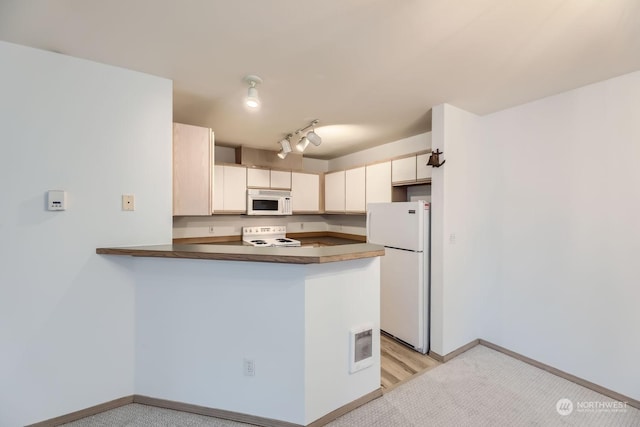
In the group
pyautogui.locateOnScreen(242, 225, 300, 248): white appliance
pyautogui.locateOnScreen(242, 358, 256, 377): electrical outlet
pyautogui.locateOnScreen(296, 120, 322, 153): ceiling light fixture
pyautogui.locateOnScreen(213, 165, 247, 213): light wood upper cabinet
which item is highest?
pyautogui.locateOnScreen(296, 120, 322, 153): ceiling light fixture

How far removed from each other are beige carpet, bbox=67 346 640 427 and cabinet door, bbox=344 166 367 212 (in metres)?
2.24

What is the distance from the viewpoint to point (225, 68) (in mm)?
1851

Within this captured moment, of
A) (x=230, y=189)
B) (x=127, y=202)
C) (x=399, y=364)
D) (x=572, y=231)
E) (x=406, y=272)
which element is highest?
(x=230, y=189)

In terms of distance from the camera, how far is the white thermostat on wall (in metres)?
1.64

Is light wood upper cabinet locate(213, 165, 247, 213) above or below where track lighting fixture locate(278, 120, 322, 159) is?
below

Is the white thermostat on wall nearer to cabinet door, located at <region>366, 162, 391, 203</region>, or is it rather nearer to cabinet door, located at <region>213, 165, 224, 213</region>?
cabinet door, located at <region>213, 165, 224, 213</region>

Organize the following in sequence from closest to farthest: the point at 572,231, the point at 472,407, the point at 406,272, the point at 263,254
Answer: the point at 263,254
the point at 472,407
the point at 572,231
the point at 406,272

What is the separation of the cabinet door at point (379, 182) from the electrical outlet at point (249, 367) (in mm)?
2469

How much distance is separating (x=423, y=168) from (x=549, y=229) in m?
1.26

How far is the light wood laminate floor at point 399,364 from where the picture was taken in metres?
2.18

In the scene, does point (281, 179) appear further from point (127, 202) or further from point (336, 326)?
point (336, 326)

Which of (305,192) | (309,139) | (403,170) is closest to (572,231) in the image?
(403,170)

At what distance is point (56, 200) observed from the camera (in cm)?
165

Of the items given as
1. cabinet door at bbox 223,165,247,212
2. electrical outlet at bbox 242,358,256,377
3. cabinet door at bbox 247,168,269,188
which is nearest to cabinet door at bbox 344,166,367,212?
cabinet door at bbox 247,168,269,188
